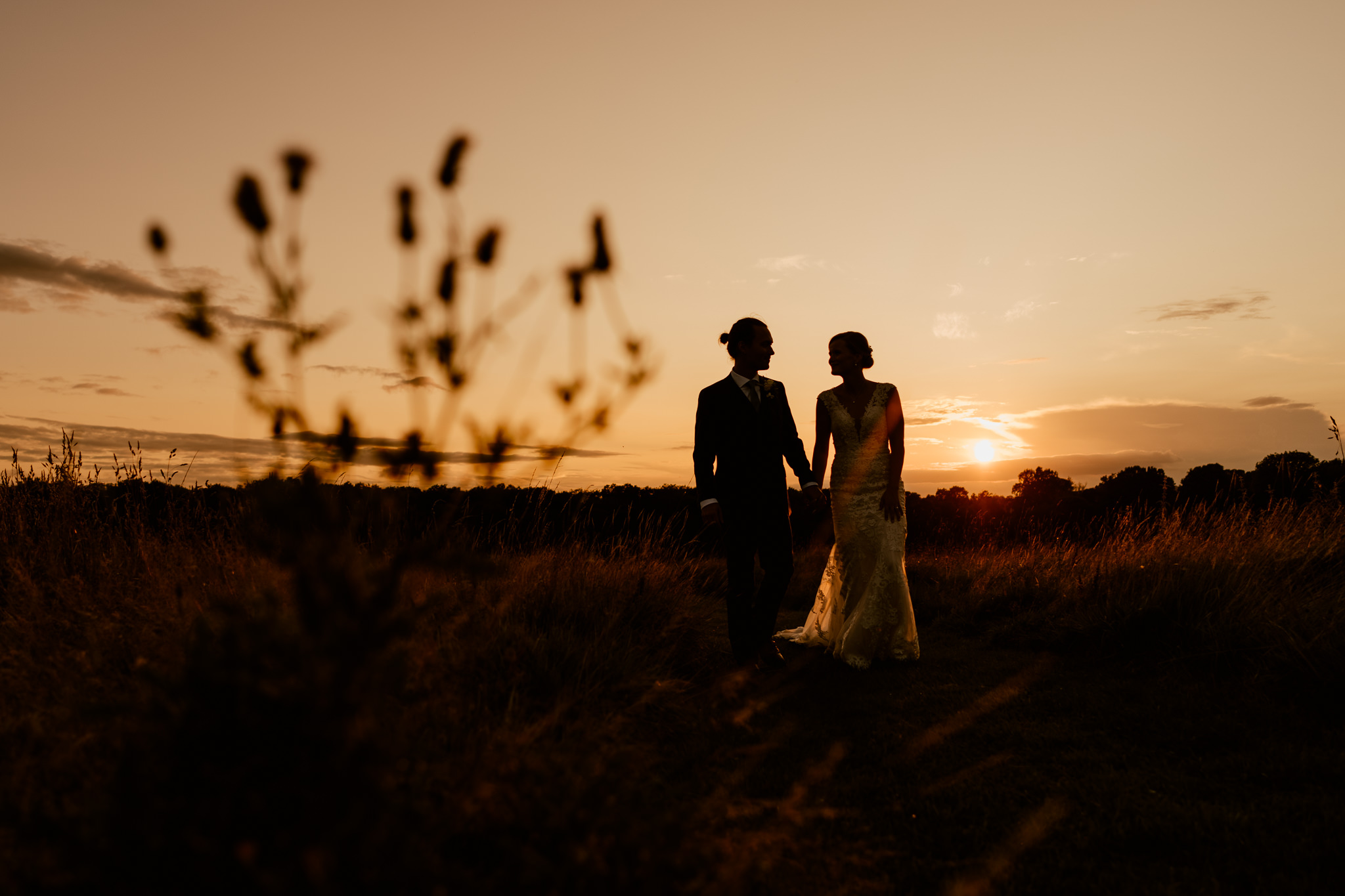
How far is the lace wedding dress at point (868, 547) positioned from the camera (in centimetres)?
531

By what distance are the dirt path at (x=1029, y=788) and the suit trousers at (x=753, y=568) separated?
390 mm

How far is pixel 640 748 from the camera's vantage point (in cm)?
305

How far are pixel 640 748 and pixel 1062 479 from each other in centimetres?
2049

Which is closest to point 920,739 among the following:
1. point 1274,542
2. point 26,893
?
point 26,893

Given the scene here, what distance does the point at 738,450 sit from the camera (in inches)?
200

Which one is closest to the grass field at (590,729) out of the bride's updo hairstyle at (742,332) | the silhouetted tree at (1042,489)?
the bride's updo hairstyle at (742,332)

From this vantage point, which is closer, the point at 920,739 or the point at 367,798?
the point at 367,798

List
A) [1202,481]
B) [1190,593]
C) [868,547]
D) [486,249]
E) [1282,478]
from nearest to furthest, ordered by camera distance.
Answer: [486,249] → [1190,593] → [868,547] → [1282,478] → [1202,481]

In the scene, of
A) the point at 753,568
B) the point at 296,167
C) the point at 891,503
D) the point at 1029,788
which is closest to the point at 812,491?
the point at 891,503

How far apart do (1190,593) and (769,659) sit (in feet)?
10.1

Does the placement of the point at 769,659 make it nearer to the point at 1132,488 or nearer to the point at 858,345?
the point at 858,345

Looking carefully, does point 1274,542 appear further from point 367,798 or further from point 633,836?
point 367,798

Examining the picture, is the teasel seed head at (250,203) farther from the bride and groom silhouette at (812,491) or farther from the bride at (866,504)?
the bride at (866,504)

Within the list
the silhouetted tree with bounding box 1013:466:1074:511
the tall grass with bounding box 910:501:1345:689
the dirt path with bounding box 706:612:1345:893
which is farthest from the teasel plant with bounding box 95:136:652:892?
the silhouetted tree with bounding box 1013:466:1074:511
